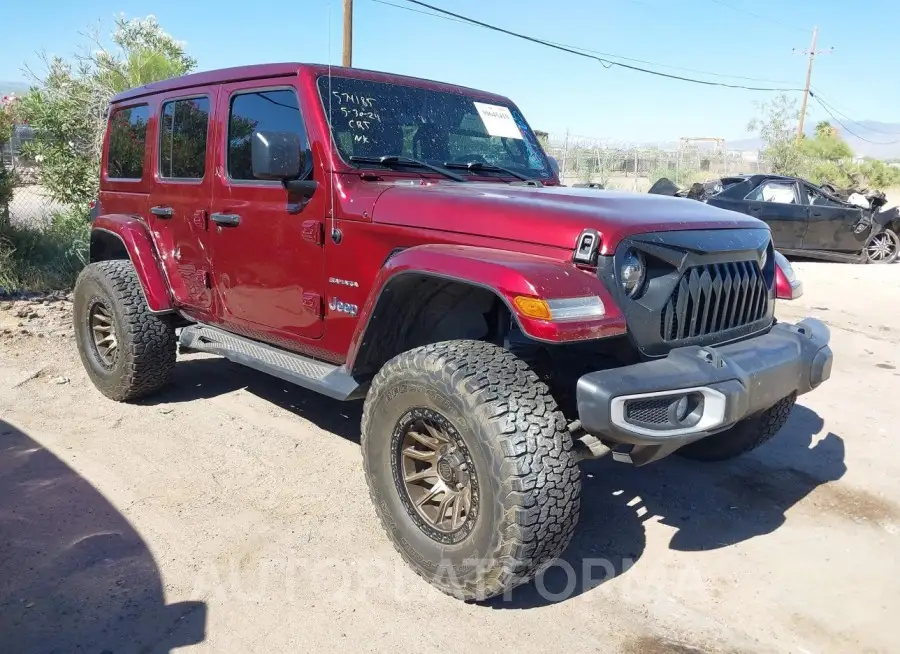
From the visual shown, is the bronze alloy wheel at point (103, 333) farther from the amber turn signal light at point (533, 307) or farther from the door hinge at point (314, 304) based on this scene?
the amber turn signal light at point (533, 307)

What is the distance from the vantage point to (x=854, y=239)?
11.7 m

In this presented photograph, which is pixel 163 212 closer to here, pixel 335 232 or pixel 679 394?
pixel 335 232

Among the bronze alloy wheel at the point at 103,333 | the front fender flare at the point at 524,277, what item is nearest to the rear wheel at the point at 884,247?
the front fender flare at the point at 524,277

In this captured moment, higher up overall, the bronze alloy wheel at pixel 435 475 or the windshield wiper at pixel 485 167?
the windshield wiper at pixel 485 167

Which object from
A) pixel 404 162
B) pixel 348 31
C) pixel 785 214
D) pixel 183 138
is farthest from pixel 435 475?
pixel 785 214

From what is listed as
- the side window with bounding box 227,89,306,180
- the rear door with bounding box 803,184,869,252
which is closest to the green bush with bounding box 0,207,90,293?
the side window with bounding box 227,89,306,180

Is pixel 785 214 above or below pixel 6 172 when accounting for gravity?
below

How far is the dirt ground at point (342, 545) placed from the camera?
2555 millimetres

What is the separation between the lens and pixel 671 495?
12.1 feet

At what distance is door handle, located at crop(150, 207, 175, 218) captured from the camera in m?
4.31

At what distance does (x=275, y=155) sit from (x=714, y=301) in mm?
1950

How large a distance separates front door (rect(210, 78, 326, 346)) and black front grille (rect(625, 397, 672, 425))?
5.45ft

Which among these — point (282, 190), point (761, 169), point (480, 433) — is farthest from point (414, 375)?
point (761, 169)

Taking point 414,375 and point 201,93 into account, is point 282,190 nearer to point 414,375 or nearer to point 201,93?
point 201,93
